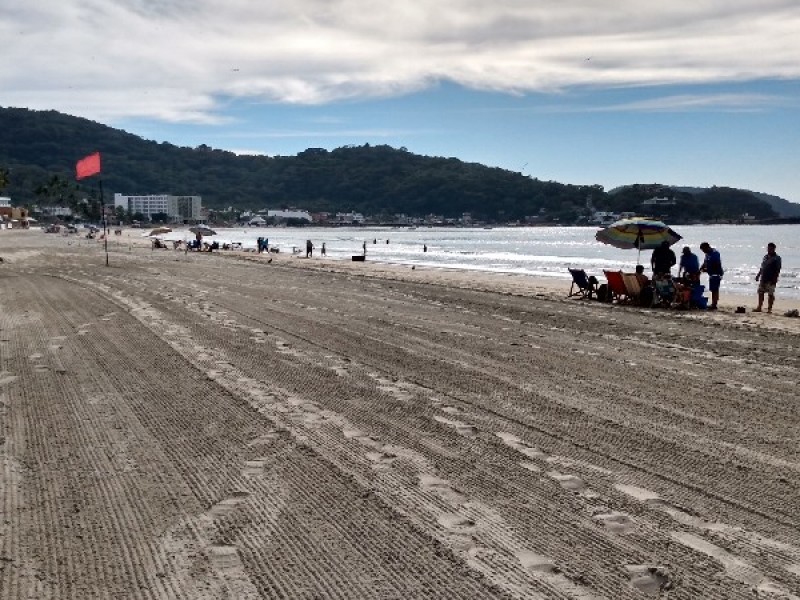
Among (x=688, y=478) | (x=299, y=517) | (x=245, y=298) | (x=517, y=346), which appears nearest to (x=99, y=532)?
(x=299, y=517)

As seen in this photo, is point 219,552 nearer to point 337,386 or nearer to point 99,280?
point 337,386

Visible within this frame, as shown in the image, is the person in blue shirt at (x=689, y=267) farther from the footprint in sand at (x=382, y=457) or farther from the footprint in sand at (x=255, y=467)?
the footprint in sand at (x=255, y=467)

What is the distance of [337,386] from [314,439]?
6.09ft

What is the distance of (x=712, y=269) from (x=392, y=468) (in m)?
13.7

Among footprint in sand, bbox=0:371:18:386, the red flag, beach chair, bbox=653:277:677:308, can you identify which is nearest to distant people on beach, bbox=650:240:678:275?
beach chair, bbox=653:277:677:308

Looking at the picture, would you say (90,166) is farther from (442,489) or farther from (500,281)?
(442,489)

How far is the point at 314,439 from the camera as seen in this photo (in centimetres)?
552

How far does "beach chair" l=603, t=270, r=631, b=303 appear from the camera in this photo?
56.4 feet

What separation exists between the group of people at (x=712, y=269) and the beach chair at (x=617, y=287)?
2.46 feet

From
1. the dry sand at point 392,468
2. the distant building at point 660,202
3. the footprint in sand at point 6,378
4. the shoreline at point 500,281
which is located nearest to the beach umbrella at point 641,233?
the shoreline at point 500,281

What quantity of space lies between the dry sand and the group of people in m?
6.34

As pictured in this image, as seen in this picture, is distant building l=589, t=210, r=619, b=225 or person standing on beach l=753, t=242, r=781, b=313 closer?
person standing on beach l=753, t=242, r=781, b=313

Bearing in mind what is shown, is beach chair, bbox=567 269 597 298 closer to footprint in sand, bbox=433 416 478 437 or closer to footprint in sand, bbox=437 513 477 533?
footprint in sand, bbox=433 416 478 437

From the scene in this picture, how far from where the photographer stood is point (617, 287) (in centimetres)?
1734
